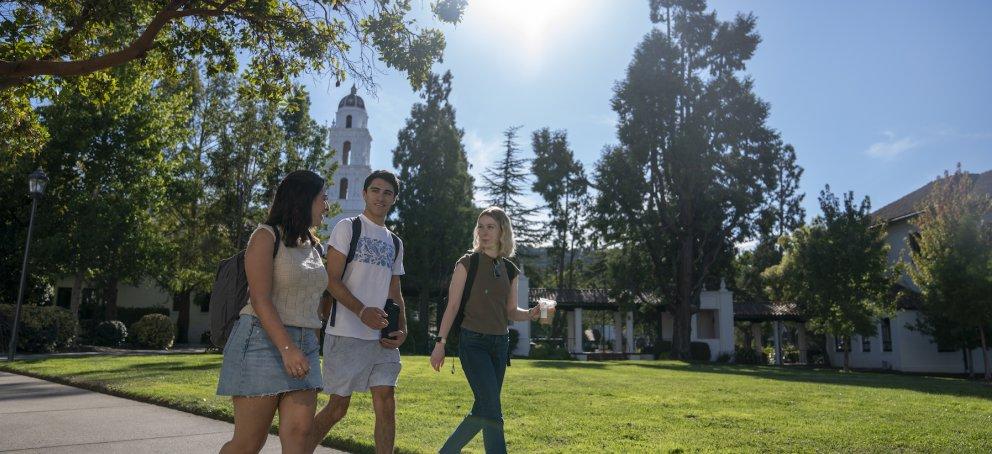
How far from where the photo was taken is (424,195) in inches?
1550

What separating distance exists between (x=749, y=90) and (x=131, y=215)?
95.7 ft

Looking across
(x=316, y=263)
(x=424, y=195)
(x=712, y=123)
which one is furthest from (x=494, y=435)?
(x=424, y=195)

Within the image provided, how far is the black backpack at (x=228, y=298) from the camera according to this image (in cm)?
329

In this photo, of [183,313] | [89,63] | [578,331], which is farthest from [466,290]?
[183,313]

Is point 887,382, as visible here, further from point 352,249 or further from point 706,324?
point 706,324

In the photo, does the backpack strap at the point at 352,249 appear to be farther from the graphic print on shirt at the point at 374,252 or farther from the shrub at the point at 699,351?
the shrub at the point at 699,351

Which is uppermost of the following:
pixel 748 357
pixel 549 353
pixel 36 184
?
pixel 36 184

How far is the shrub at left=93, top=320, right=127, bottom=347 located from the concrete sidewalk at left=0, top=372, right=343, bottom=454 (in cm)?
2056

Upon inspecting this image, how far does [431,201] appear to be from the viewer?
129 feet

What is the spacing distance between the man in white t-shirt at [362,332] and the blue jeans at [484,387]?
0.45 metres

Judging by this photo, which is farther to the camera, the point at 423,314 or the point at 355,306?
the point at 423,314

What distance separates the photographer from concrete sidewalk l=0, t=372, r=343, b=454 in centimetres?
564

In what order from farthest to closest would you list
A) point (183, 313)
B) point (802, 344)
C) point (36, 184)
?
point (802, 344) → point (183, 313) → point (36, 184)

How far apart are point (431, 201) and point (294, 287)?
36.2 metres
